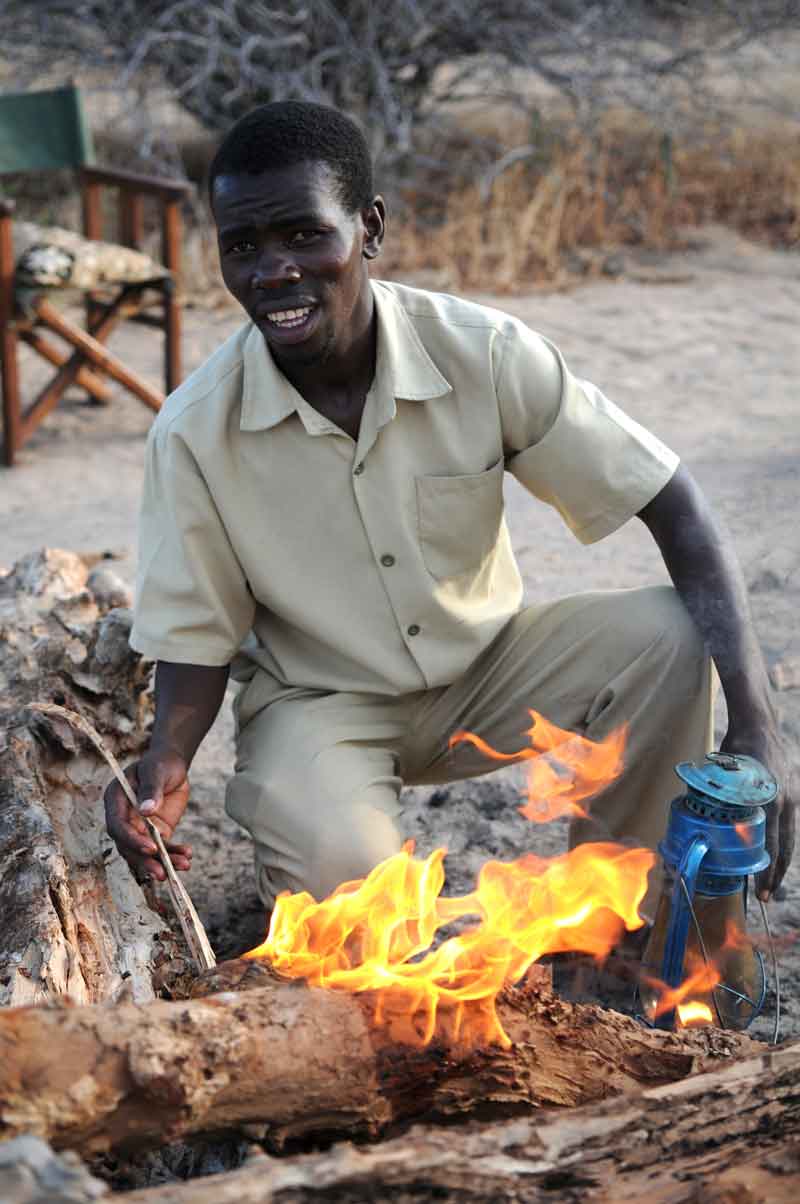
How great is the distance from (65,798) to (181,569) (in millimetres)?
483

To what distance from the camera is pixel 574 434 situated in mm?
2375

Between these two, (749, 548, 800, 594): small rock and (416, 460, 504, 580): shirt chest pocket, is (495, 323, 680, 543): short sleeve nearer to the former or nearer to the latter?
(416, 460, 504, 580): shirt chest pocket

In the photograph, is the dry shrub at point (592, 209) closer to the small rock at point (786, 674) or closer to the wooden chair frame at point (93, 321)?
the wooden chair frame at point (93, 321)

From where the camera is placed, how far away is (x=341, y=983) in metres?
1.71

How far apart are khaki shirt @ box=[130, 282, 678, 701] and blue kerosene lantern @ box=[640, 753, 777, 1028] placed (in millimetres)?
611

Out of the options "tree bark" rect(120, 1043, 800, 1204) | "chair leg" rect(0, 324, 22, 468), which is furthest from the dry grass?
"tree bark" rect(120, 1043, 800, 1204)

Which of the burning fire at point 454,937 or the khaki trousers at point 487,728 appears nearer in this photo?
the burning fire at point 454,937

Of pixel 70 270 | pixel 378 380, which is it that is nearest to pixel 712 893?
pixel 378 380

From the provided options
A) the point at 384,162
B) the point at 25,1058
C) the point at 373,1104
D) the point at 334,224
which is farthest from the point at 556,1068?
the point at 384,162

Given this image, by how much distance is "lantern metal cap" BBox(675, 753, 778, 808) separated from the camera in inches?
75.0

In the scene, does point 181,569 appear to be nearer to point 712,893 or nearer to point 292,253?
point 292,253

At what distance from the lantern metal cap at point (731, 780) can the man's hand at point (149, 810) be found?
2.66 feet

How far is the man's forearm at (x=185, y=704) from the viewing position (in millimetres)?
2262

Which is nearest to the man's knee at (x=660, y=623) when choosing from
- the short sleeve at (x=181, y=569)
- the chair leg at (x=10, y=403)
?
the short sleeve at (x=181, y=569)
